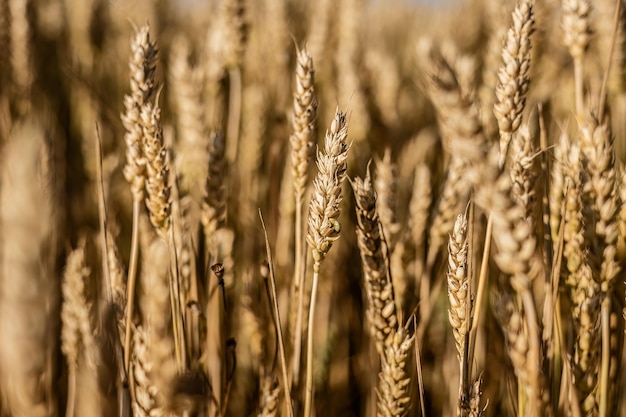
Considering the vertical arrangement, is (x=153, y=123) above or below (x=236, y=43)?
below

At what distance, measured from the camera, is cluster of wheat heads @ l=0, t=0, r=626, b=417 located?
0.45 m

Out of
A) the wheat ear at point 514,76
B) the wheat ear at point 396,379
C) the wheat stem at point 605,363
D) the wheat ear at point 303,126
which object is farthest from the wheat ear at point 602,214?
the wheat ear at point 303,126

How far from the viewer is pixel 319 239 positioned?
0.63 m

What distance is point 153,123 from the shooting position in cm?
64

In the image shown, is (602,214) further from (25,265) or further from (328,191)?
(25,265)

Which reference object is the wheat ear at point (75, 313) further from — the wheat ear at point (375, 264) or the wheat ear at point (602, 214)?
the wheat ear at point (602, 214)

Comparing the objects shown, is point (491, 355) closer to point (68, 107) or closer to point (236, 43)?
point (236, 43)

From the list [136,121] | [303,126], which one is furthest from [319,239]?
[136,121]

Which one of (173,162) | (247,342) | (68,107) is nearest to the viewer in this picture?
(173,162)

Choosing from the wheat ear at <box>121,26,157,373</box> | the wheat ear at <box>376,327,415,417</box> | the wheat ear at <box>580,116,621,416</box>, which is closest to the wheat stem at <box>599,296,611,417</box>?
the wheat ear at <box>580,116,621,416</box>

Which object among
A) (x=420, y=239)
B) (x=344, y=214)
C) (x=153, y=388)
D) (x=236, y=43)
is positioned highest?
(x=236, y=43)

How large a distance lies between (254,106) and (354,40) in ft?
1.18

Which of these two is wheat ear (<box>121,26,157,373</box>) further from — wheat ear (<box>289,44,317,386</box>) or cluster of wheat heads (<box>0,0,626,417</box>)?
wheat ear (<box>289,44,317,386</box>)

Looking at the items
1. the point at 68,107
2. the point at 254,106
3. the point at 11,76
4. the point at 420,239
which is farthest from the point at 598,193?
the point at 68,107
